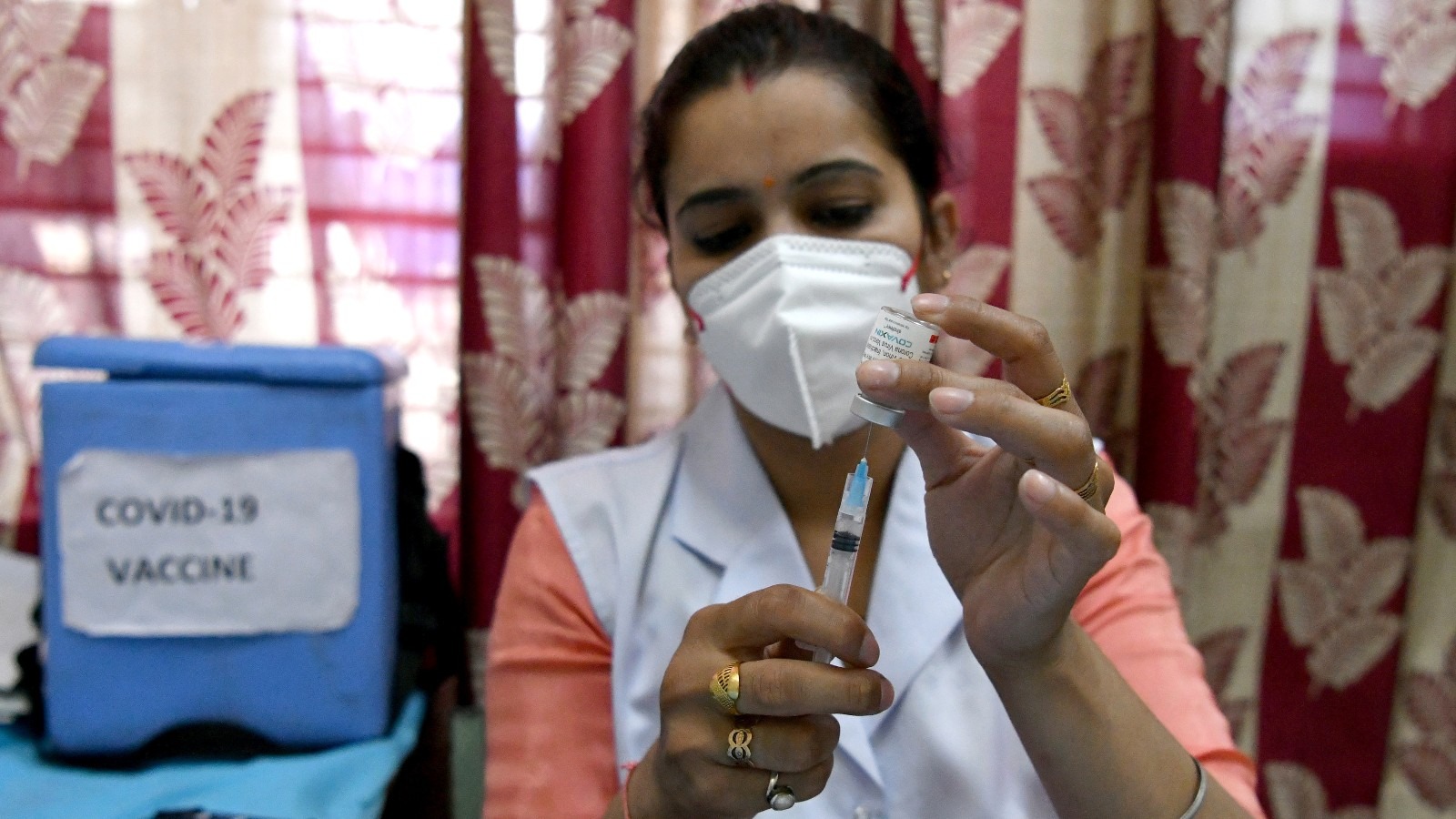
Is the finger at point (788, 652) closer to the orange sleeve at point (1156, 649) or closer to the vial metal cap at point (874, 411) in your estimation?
the vial metal cap at point (874, 411)

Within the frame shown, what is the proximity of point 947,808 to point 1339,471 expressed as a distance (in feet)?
2.88

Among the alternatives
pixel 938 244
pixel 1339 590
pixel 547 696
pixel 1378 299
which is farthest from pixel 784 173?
pixel 1339 590

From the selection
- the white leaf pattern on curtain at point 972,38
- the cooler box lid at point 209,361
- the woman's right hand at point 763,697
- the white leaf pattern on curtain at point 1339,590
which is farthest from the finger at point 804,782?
the white leaf pattern on curtain at point 1339,590

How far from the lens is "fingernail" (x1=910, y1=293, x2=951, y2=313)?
49 cm

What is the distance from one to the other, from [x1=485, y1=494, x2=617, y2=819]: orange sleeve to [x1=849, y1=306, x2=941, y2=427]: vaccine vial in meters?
0.40

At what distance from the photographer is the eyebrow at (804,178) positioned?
746 mm

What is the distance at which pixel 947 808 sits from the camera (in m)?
0.72

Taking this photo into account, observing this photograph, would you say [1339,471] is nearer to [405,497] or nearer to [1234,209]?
[1234,209]

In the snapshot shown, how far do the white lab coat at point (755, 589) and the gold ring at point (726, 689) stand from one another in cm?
24

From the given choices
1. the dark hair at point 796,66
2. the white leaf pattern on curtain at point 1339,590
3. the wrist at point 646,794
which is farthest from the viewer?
the white leaf pattern on curtain at point 1339,590

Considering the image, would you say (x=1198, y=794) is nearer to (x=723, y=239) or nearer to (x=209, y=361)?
(x=723, y=239)

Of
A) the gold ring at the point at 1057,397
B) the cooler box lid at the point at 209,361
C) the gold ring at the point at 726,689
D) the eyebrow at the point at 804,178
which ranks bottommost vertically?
the gold ring at the point at 726,689

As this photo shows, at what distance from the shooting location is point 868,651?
52 cm

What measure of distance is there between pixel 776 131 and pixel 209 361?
0.60 metres
